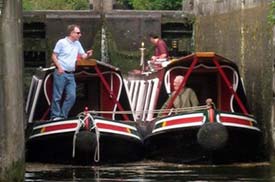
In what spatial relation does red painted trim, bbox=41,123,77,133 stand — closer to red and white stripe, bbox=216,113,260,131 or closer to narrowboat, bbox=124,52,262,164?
narrowboat, bbox=124,52,262,164

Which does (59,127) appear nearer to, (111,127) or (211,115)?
(111,127)

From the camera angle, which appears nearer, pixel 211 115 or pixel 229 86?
pixel 211 115

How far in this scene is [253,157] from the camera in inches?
683

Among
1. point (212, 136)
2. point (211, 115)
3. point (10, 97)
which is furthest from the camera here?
A: point (211, 115)

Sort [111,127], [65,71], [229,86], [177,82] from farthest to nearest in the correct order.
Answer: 1. [229,86]
2. [177,82]
3. [65,71]
4. [111,127]

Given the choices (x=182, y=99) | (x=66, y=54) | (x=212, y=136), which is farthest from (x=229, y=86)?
(x=66, y=54)

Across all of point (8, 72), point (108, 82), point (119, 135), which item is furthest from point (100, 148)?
point (8, 72)

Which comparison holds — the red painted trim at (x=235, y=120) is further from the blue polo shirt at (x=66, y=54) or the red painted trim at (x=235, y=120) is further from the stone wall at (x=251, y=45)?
the blue polo shirt at (x=66, y=54)

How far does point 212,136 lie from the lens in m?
16.0

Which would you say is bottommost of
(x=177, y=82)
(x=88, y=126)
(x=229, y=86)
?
(x=88, y=126)

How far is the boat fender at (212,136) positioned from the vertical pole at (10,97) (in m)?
5.26

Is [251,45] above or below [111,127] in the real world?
above

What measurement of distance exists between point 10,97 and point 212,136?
18.1 feet

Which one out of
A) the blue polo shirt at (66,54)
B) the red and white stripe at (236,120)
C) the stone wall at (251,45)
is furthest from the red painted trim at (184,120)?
the blue polo shirt at (66,54)
